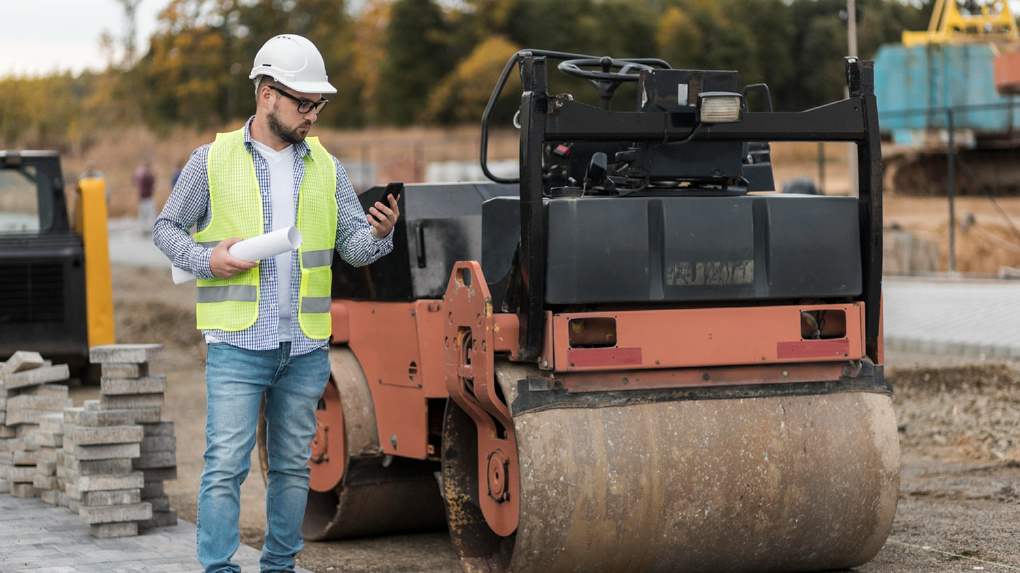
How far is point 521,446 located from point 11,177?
8290 mm

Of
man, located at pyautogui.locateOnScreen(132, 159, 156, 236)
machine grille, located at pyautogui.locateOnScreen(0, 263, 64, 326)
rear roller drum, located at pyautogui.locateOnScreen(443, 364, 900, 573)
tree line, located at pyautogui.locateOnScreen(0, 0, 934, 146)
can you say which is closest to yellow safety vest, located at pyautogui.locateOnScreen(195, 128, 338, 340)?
rear roller drum, located at pyautogui.locateOnScreen(443, 364, 900, 573)

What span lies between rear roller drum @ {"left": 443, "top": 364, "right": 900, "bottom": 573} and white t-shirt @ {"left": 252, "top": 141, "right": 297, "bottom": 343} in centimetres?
81

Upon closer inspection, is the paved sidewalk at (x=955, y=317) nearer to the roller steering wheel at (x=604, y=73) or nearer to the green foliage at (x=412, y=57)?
the roller steering wheel at (x=604, y=73)

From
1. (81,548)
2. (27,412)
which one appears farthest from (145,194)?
(81,548)

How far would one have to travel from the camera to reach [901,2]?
224 feet

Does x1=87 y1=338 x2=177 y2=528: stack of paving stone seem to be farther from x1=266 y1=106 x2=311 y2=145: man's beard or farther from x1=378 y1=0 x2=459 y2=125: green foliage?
x1=378 y1=0 x2=459 y2=125: green foliage

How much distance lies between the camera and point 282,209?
14.9 ft

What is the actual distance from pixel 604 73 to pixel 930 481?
3271 mm

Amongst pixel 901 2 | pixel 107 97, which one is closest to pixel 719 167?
pixel 107 97

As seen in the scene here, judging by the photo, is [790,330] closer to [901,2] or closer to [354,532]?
[354,532]

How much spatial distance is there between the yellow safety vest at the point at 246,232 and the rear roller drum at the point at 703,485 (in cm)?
75

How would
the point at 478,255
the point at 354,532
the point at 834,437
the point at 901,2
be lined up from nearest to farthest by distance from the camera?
the point at 834,437 → the point at 478,255 → the point at 354,532 → the point at 901,2

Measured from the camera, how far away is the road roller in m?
4.66

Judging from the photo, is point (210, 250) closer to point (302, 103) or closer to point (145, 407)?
point (302, 103)
